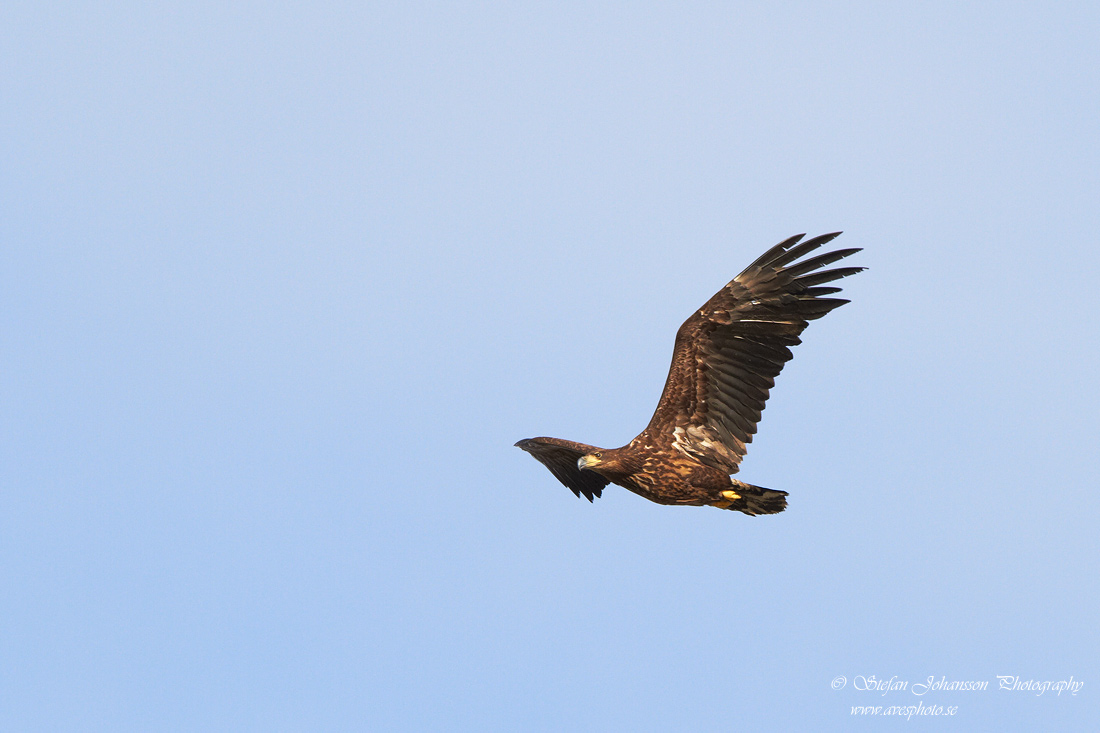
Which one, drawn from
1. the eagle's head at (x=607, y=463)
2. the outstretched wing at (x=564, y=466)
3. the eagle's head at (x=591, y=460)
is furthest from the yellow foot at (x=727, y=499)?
the outstretched wing at (x=564, y=466)

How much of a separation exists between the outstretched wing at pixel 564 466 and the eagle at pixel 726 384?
1910 millimetres

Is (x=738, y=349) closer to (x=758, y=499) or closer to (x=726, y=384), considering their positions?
(x=726, y=384)

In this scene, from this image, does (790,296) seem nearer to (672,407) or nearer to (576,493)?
(672,407)

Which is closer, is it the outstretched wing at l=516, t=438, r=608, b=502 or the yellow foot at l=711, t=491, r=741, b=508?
the yellow foot at l=711, t=491, r=741, b=508

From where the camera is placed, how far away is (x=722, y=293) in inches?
590

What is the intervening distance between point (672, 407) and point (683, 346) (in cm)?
85

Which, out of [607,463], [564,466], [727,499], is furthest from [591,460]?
[564,466]

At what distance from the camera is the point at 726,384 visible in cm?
1516

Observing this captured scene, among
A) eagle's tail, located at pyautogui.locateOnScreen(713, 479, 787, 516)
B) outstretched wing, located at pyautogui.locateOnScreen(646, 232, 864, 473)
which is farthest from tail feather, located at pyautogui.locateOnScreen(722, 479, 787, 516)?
outstretched wing, located at pyautogui.locateOnScreen(646, 232, 864, 473)

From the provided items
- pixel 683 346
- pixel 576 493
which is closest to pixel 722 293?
pixel 683 346

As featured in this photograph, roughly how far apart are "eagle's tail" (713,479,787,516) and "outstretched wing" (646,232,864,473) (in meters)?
0.43

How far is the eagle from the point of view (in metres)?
14.8

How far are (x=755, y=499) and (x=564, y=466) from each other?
404cm

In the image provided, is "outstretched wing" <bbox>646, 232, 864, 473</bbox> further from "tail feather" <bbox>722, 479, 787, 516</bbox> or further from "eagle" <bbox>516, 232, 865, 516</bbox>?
"tail feather" <bbox>722, 479, 787, 516</bbox>
